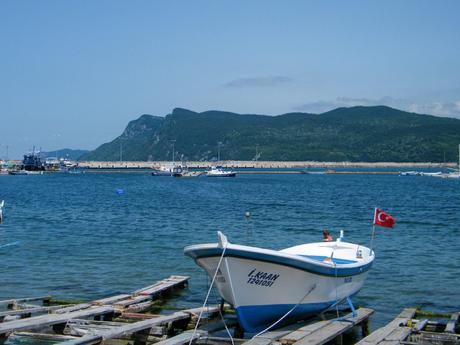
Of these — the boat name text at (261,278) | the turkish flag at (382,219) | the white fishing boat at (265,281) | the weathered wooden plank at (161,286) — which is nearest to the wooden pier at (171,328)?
the white fishing boat at (265,281)

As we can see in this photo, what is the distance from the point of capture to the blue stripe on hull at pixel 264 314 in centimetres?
1636

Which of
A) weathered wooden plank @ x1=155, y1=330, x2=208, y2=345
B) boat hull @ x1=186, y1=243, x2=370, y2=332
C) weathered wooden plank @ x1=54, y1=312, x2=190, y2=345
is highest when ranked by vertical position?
boat hull @ x1=186, y1=243, x2=370, y2=332

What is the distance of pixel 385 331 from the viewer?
15.7m

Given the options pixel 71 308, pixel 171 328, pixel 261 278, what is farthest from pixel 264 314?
pixel 71 308

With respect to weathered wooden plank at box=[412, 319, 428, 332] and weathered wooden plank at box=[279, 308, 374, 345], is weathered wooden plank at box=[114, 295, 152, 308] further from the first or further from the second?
weathered wooden plank at box=[412, 319, 428, 332]

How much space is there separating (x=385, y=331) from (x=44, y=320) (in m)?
7.83

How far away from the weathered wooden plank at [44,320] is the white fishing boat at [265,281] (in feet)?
9.15

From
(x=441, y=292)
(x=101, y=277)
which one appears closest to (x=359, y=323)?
(x=441, y=292)

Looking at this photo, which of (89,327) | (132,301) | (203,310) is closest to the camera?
(89,327)

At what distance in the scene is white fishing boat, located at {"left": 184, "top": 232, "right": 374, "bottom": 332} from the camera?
15867 millimetres

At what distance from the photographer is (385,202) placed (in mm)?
78125

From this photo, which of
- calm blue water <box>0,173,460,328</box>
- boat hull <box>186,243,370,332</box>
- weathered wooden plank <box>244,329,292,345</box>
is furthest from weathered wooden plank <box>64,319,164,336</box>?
calm blue water <box>0,173,460,328</box>

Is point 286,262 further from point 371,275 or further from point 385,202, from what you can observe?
point 385,202

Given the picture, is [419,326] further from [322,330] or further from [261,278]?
[261,278]
